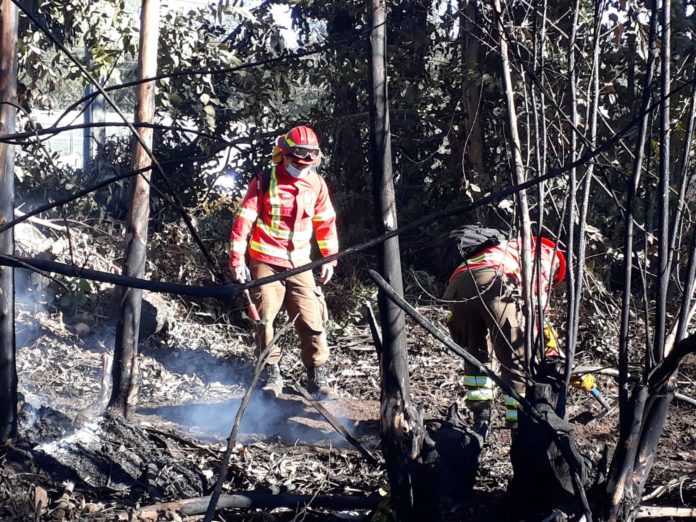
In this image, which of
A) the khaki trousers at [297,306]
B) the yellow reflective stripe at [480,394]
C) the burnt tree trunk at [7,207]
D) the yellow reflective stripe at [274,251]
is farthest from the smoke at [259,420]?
the burnt tree trunk at [7,207]

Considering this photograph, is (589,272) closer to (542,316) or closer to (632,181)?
(542,316)

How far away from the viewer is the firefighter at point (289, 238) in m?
6.21

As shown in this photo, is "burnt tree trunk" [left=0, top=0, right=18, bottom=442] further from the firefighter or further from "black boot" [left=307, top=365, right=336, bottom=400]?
"black boot" [left=307, top=365, right=336, bottom=400]

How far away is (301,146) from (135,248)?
5.06 feet

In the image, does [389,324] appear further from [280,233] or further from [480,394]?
[280,233]

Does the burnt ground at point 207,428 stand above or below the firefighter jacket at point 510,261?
below

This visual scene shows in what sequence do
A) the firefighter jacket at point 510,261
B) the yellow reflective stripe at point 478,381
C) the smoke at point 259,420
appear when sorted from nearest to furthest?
the firefighter jacket at point 510,261 < the yellow reflective stripe at point 478,381 < the smoke at point 259,420

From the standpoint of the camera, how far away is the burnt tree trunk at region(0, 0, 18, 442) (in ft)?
14.9

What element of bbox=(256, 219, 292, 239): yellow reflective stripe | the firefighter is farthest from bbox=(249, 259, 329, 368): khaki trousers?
bbox=(256, 219, 292, 239): yellow reflective stripe

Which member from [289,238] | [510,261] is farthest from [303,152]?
[510,261]

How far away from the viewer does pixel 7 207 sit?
4.57 meters

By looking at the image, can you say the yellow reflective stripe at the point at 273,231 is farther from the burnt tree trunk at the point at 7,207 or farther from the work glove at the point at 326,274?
the burnt tree trunk at the point at 7,207

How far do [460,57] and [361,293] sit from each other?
301cm

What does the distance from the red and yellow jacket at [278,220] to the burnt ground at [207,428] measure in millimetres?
1224
